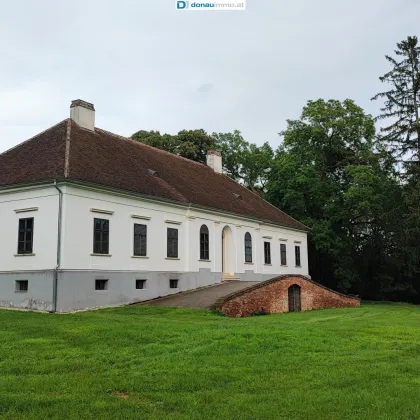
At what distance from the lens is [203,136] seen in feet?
152

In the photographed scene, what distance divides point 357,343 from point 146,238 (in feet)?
47.1

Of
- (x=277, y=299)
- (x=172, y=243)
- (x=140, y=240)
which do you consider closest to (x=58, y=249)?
(x=140, y=240)

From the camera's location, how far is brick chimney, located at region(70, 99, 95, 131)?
2522 centimetres

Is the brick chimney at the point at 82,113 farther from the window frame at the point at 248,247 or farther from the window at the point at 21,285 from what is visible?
the window frame at the point at 248,247

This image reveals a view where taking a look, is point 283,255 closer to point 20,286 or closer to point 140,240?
point 140,240

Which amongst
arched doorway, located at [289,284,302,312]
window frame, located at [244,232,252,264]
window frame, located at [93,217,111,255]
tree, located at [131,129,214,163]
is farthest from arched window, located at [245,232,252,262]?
tree, located at [131,129,214,163]

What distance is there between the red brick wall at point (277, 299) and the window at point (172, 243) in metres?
5.14

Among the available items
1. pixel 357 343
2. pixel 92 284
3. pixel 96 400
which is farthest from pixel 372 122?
pixel 96 400

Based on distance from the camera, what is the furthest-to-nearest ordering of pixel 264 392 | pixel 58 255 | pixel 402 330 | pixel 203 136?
pixel 203 136 → pixel 58 255 → pixel 402 330 → pixel 264 392

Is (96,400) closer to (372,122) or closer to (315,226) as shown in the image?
(315,226)

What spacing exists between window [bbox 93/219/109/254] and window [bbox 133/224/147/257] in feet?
5.83

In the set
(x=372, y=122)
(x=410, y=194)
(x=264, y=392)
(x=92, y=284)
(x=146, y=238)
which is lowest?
(x=264, y=392)

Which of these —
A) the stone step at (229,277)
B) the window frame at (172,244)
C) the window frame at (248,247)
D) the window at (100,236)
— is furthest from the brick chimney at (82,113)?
the window frame at (248,247)

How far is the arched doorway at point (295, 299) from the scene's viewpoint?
25688 mm
